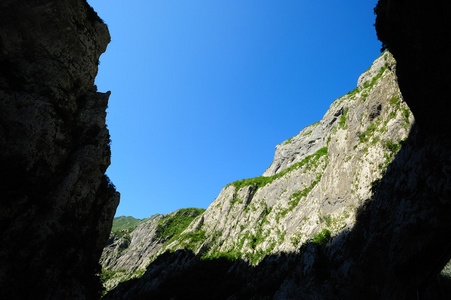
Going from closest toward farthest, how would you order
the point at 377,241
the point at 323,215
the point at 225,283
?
1. the point at 377,241
2. the point at 323,215
3. the point at 225,283

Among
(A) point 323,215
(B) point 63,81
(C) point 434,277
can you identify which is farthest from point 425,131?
(B) point 63,81

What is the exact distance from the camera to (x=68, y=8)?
2519 cm

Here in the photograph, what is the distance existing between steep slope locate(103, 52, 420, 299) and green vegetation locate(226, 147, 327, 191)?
39cm

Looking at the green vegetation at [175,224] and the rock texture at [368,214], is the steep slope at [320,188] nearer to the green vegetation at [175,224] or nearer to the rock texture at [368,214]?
the rock texture at [368,214]

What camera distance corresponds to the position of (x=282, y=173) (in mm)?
58188

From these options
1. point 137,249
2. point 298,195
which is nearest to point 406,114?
point 298,195

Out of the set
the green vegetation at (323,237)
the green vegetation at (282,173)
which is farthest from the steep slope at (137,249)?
the green vegetation at (323,237)

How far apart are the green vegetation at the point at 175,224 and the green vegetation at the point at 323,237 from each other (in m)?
66.6

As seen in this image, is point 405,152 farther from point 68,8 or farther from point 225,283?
point 68,8

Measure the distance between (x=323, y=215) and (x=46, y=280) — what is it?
3004 cm

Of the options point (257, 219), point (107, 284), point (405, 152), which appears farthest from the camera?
point (107, 284)

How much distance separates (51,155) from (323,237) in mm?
29489

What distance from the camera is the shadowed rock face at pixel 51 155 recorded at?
1705cm

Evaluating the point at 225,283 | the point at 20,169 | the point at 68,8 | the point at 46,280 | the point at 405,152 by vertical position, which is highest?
the point at 68,8
